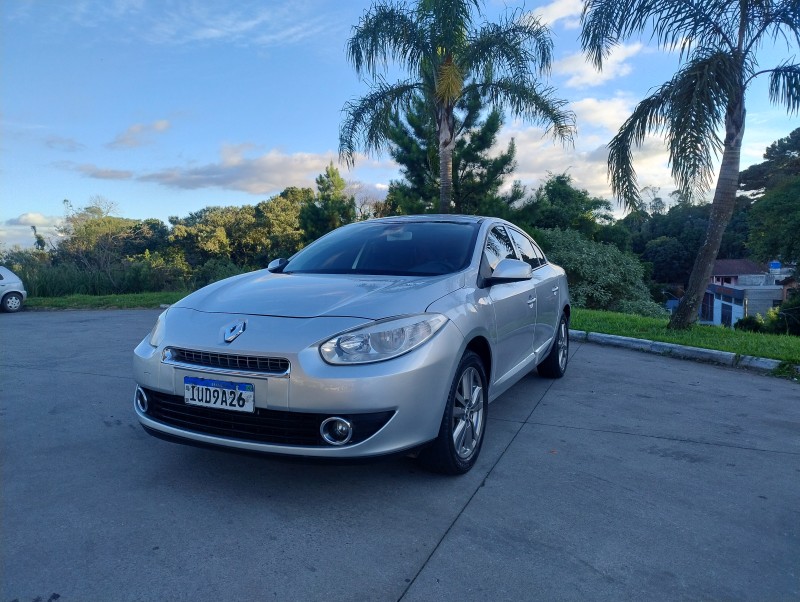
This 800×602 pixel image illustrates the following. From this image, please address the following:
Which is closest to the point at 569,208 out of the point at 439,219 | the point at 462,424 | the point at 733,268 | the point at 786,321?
the point at 786,321

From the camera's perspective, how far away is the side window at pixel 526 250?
5.33m

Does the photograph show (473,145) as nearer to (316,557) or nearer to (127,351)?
(127,351)

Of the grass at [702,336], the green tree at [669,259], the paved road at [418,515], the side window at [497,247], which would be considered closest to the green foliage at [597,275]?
the grass at [702,336]

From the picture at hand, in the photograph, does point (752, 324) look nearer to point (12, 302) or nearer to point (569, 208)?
point (569, 208)

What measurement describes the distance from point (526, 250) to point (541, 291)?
499 mm

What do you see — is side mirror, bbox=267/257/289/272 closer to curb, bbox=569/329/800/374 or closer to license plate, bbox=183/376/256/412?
license plate, bbox=183/376/256/412

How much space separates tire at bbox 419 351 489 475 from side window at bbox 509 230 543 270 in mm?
1866

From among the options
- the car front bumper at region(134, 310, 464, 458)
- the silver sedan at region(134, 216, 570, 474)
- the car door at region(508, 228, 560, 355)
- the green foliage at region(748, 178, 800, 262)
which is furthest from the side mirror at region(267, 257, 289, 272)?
the green foliage at region(748, 178, 800, 262)

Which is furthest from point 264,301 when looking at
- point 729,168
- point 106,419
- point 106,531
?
point 729,168

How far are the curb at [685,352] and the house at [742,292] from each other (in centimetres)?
2578

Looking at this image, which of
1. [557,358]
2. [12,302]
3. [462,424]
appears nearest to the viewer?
[462,424]

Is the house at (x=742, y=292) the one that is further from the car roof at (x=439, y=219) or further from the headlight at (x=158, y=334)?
the headlight at (x=158, y=334)

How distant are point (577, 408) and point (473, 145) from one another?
14.7 m

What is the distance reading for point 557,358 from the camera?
600 centimetres
